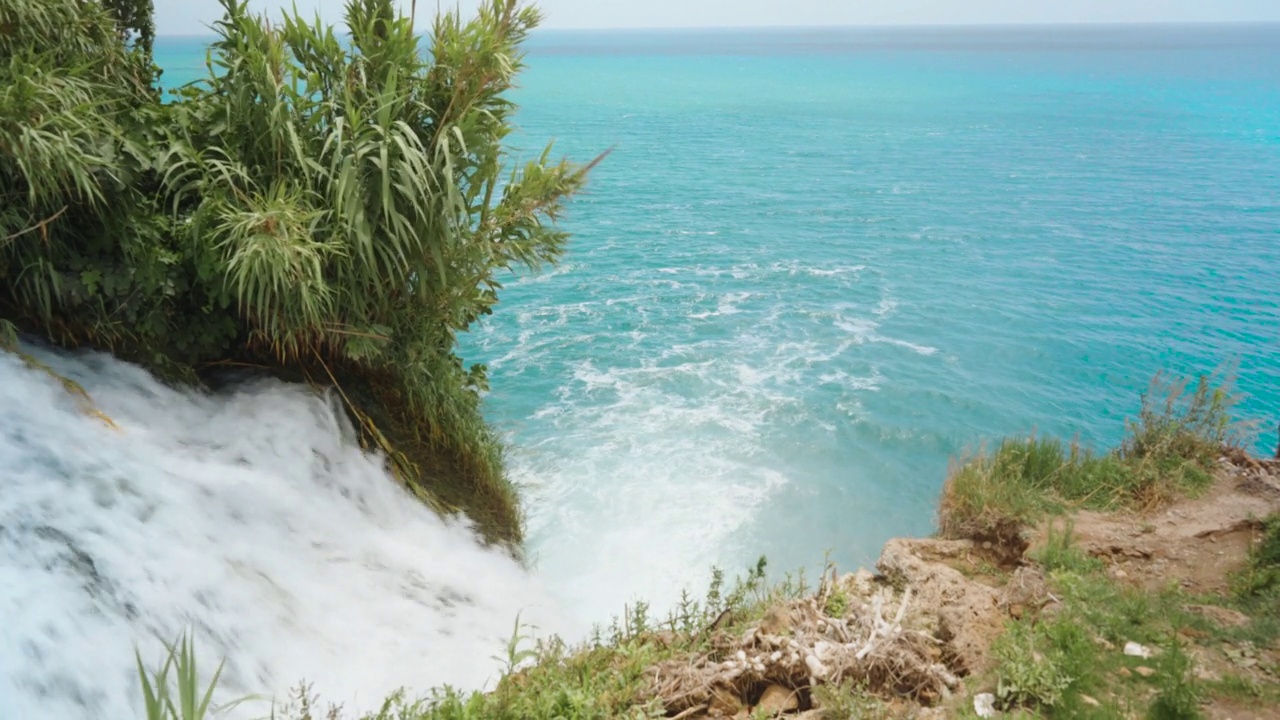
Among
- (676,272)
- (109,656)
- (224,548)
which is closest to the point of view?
(109,656)

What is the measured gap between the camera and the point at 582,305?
47.4 feet

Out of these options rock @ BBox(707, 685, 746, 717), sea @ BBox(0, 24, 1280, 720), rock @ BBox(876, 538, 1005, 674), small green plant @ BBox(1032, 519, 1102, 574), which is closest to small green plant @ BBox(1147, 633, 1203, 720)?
rock @ BBox(876, 538, 1005, 674)

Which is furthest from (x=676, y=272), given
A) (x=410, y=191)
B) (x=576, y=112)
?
(x=576, y=112)

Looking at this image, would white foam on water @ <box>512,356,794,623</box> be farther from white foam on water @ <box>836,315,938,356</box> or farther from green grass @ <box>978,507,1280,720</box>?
green grass @ <box>978,507,1280,720</box>

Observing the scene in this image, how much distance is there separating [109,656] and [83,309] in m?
2.74

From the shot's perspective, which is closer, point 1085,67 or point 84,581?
point 84,581

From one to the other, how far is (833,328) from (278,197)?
979cm

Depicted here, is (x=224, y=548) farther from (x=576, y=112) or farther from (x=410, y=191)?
(x=576, y=112)

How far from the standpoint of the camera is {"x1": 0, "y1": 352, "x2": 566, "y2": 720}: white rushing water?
421 centimetres

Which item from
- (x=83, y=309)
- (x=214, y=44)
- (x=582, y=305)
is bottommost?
(x=582, y=305)

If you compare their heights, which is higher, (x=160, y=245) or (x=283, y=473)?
(x=160, y=245)

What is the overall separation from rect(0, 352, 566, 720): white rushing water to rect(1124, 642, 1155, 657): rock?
151 inches

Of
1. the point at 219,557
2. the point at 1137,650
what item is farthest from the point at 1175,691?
the point at 219,557

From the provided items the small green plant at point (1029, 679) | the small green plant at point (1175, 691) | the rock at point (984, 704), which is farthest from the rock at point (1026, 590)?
the rock at point (984, 704)
